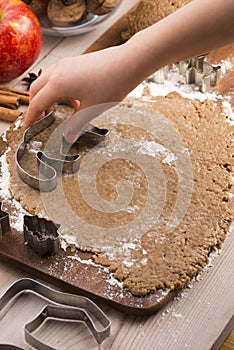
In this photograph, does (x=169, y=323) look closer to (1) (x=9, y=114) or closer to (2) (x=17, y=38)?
(1) (x=9, y=114)

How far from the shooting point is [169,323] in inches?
44.4

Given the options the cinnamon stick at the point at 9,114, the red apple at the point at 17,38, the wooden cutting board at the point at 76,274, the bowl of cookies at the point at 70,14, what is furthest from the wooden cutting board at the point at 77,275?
the bowl of cookies at the point at 70,14

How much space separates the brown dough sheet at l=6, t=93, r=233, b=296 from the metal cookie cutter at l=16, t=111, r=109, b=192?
0.7 inches

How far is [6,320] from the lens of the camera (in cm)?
115

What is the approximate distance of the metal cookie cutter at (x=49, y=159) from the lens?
4.28 feet

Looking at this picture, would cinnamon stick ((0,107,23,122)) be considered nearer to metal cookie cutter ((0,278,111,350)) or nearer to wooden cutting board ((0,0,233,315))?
wooden cutting board ((0,0,233,315))

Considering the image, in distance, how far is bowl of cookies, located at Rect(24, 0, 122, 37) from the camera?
1656 millimetres

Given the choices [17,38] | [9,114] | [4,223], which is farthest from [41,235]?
[17,38]

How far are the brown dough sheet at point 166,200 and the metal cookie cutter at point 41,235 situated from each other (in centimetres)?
4

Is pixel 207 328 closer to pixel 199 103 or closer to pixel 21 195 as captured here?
pixel 21 195

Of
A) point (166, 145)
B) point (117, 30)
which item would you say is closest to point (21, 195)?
point (166, 145)

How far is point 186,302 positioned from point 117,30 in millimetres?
758

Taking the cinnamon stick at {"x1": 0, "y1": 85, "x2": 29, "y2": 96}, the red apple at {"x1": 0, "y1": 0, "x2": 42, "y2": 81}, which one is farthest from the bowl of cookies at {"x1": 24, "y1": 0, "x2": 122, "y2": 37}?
the cinnamon stick at {"x1": 0, "y1": 85, "x2": 29, "y2": 96}

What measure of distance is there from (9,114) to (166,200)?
403mm
